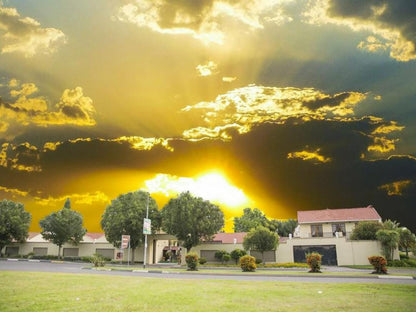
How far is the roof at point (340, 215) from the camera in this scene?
56.5 meters

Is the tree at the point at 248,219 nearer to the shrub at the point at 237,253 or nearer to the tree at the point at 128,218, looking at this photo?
the tree at the point at 128,218

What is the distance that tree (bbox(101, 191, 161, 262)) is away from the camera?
54688 mm

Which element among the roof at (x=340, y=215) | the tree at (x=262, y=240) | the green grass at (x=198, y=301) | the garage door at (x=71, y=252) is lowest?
the garage door at (x=71, y=252)

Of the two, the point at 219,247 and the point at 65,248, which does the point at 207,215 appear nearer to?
the point at 219,247

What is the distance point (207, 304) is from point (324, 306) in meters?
3.94

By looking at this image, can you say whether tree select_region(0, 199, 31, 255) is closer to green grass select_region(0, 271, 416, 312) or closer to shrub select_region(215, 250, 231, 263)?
shrub select_region(215, 250, 231, 263)

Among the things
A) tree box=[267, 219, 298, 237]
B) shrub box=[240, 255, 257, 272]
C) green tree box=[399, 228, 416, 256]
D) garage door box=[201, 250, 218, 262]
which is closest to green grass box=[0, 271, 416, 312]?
shrub box=[240, 255, 257, 272]

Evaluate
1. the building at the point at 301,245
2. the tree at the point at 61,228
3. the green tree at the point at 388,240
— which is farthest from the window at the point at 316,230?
the tree at the point at 61,228

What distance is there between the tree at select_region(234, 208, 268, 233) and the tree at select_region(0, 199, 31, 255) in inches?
2053

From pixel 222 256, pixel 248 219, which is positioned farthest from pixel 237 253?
pixel 248 219

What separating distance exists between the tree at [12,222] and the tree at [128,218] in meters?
22.0

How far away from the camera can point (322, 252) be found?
157ft

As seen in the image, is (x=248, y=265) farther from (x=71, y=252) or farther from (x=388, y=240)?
(x=71, y=252)

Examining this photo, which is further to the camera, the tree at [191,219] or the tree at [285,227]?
the tree at [285,227]
